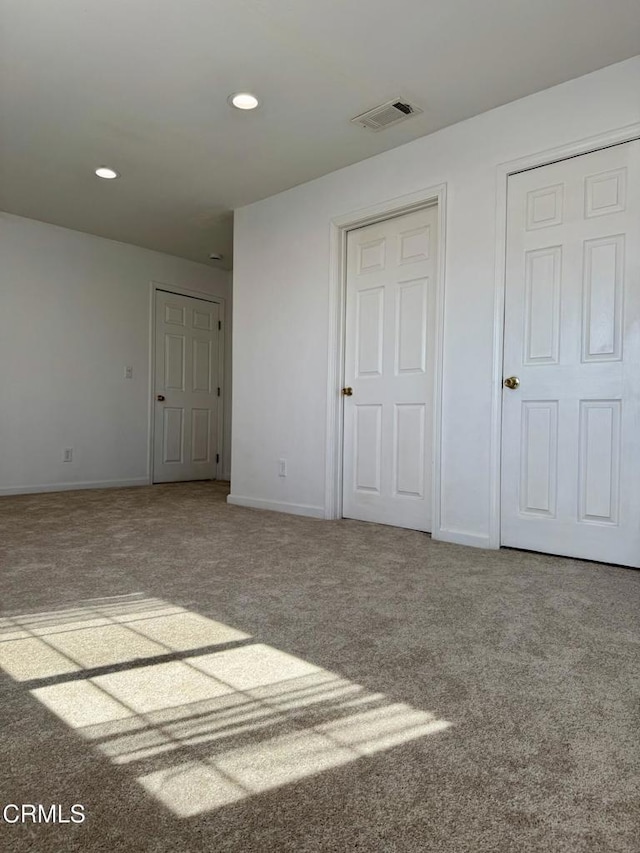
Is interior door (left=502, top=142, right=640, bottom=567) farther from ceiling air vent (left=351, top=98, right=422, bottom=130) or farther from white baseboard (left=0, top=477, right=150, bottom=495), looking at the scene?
white baseboard (left=0, top=477, right=150, bottom=495)

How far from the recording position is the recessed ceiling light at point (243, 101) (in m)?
3.04

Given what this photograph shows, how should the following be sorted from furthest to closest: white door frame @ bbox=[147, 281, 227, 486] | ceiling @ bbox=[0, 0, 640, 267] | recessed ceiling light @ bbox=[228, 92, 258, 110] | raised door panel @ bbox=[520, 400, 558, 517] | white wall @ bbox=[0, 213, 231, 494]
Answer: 1. white door frame @ bbox=[147, 281, 227, 486]
2. white wall @ bbox=[0, 213, 231, 494]
3. recessed ceiling light @ bbox=[228, 92, 258, 110]
4. raised door panel @ bbox=[520, 400, 558, 517]
5. ceiling @ bbox=[0, 0, 640, 267]

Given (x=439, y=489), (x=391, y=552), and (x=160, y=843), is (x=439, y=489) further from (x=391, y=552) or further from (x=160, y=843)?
(x=160, y=843)

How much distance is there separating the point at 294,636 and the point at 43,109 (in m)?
3.27

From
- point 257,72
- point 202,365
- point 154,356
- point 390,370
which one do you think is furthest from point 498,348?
point 202,365

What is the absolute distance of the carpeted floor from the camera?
890 millimetres

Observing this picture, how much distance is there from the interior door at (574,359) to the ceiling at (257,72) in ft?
1.82

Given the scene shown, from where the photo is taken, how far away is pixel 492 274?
123 inches

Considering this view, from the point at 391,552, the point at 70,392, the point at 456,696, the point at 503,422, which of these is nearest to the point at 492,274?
the point at 503,422

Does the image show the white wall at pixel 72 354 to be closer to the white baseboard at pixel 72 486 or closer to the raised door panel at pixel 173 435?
the white baseboard at pixel 72 486

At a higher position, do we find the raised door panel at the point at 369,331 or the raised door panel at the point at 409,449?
the raised door panel at the point at 369,331

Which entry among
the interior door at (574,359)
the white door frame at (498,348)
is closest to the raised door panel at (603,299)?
the interior door at (574,359)

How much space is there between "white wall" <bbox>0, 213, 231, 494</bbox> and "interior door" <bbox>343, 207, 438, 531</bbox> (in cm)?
278

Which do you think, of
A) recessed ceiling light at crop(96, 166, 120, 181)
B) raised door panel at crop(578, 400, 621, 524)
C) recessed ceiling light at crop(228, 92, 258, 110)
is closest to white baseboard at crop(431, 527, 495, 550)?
raised door panel at crop(578, 400, 621, 524)
